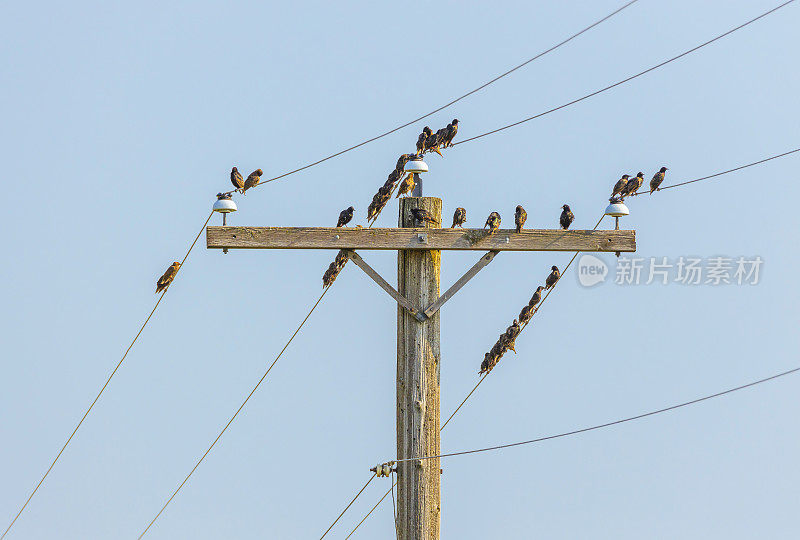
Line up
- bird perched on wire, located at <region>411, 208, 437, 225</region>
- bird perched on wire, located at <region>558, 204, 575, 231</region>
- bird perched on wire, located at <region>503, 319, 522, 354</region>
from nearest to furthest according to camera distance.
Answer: bird perched on wire, located at <region>411, 208, 437, 225</region> → bird perched on wire, located at <region>558, 204, 575, 231</region> → bird perched on wire, located at <region>503, 319, 522, 354</region>

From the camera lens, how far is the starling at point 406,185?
9.76 meters

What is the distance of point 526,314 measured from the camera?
11961mm

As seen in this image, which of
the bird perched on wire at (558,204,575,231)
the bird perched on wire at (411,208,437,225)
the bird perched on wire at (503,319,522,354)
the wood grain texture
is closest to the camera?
the wood grain texture

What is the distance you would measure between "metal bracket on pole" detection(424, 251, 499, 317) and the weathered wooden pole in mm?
57

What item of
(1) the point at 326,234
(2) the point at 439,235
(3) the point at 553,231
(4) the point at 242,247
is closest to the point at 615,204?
(3) the point at 553,231

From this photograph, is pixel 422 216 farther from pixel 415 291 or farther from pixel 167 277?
pixel 167 277

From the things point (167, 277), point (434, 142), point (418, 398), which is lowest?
point (418, 398)

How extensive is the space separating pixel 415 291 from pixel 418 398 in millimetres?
816

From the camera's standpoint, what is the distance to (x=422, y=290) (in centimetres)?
908

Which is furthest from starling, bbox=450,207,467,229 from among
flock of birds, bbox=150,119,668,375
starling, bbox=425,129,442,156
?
starling, bbox=425,129,442,156

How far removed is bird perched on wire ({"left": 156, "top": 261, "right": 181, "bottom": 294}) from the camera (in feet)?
38.5

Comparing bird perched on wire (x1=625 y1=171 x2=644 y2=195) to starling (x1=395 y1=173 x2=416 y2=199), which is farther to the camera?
bird perched on wire (x1=625 y1=171 x2=644 y2=195)

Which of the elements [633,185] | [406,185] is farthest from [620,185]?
[406,185]

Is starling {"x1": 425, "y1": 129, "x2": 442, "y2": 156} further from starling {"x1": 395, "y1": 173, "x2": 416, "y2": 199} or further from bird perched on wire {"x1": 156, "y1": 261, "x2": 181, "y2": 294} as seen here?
bird perched on wire {"x1": 156, "y1": 261, "x2": 181, "y2": 294}
